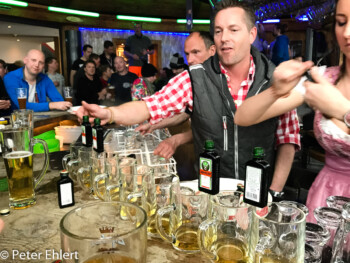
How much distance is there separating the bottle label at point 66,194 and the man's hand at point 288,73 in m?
0.89

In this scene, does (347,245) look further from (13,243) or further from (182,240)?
(13,243)

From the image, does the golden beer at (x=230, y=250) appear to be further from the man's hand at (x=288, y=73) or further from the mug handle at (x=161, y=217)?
the man's hand at (x=288, y=73)

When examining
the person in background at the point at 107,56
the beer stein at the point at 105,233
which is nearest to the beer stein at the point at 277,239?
the beer stein at the point at 105,233

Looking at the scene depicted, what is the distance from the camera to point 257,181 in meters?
0.77

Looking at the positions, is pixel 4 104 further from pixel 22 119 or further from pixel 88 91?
pixel 88 91

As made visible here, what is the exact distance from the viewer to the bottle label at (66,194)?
1.18 m

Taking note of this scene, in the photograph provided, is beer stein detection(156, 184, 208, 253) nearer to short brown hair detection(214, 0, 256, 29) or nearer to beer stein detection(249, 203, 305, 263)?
beer stein detection(249, 203, 305, 263)

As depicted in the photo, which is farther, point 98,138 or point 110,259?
point 98,138

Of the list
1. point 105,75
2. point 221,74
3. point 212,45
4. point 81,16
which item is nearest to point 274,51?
point 105,75

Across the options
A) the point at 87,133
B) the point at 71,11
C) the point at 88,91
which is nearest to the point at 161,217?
the point at 87,133

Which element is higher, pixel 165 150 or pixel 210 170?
pixel 210 170

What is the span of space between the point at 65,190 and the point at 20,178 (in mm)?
169

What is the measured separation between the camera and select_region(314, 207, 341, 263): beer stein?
31.3 inches

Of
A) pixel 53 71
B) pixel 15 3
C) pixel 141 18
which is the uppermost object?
pixel 141 18
